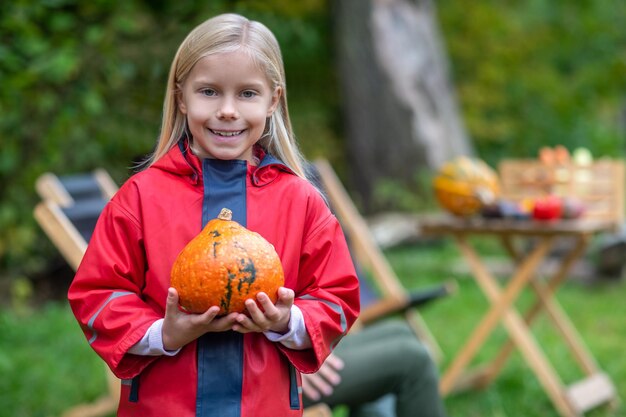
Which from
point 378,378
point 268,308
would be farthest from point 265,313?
point 378,378

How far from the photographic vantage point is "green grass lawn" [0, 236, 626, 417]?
4.27m

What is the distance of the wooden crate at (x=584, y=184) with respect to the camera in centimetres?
424

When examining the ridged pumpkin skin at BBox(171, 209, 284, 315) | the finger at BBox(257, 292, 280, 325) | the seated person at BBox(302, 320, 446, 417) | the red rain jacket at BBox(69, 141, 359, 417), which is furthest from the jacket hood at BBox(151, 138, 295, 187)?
the seated person at BBox(302, 320, 446, 417)

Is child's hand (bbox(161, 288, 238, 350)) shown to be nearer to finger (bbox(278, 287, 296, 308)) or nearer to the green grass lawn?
finger (bbox(278, 287, 296, 308))

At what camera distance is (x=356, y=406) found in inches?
111

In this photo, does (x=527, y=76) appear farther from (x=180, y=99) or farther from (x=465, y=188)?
(x=180, y=99)

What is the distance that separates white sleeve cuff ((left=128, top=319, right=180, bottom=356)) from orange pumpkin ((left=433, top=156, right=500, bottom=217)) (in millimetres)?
2581

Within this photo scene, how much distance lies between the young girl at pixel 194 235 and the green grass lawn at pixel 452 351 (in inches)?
66.5

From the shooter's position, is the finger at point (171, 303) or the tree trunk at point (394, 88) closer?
the finger at point (171, 303)

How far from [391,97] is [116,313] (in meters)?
7.72

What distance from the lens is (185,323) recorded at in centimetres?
175

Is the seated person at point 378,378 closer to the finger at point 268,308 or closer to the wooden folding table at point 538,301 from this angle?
the finger at point 268,308

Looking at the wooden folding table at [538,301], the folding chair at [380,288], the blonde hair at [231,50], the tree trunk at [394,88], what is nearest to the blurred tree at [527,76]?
the tree trunk at [394,88]

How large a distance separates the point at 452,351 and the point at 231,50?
3.78m
